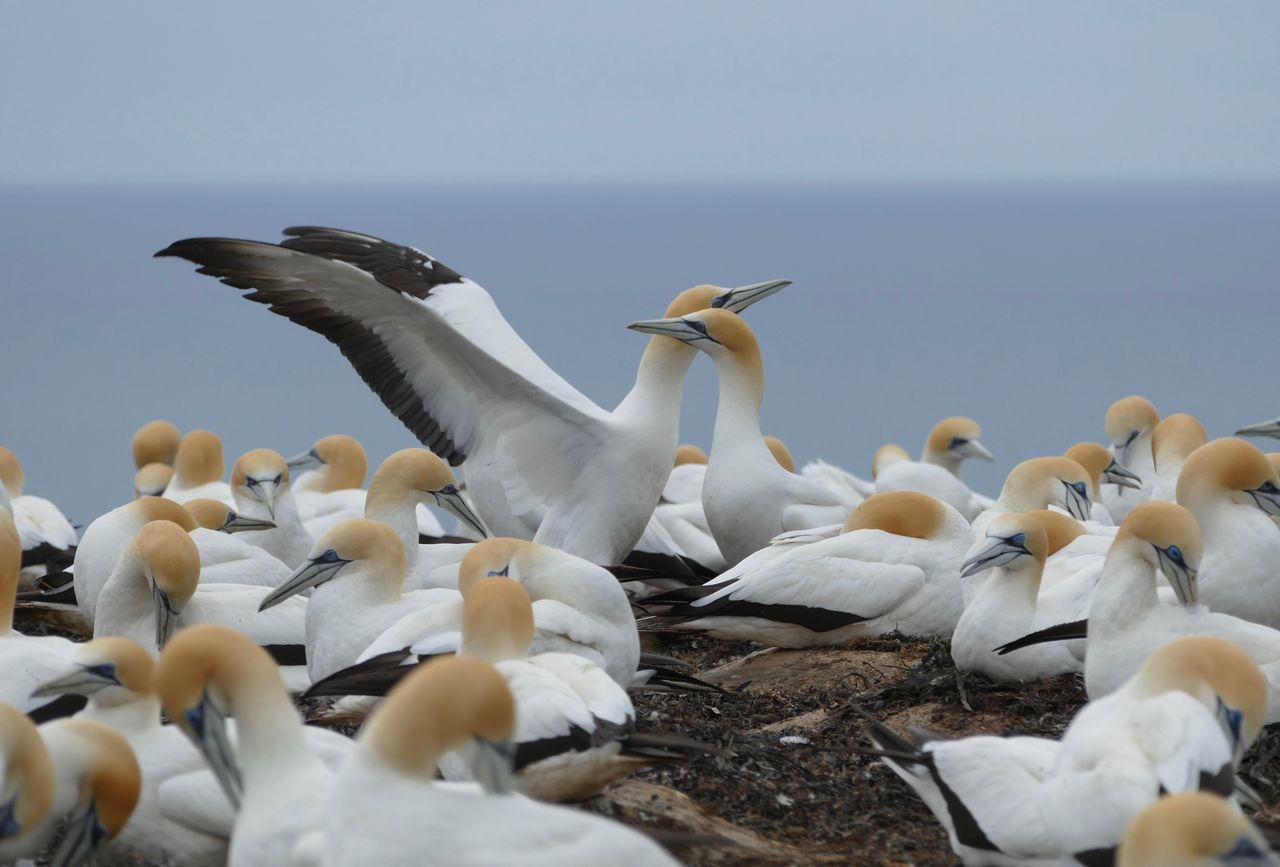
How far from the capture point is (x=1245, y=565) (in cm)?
545

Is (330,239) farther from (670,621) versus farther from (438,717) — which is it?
(438,717)

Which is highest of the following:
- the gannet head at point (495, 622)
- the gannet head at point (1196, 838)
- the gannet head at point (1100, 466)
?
the gannet head at point (1196, 838)

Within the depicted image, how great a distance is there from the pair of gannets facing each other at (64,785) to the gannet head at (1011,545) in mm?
2780

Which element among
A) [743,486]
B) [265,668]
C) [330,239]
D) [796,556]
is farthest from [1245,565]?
[330,239]

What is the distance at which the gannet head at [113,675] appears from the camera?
13.7ft

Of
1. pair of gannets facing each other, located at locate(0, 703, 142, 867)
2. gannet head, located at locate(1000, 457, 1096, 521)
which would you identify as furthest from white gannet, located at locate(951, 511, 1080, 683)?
pair of gannets facing each other, located at locate(0, 703, 142, 867)

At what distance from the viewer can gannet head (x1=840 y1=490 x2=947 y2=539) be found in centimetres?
667

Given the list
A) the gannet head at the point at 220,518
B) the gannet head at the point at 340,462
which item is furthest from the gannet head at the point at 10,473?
the gannet head at the point at 220,518

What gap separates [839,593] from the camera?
249 inches

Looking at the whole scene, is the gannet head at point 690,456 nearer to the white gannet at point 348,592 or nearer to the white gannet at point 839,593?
the white gannet at point 839,593

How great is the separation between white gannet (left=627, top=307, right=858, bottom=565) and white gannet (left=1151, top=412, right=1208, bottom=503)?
4.74 feet

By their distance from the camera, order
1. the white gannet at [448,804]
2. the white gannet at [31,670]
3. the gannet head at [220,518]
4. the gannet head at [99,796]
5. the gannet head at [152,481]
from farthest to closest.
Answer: the gannet head at [152,481] → the gannet head at [220,518] → the white gannet at [31,670] → the gannet head at [99,796] → the white gannet at [448,804]

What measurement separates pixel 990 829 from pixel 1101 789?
0.31 m

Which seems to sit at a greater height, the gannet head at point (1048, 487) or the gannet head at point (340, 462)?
the gannet head at point (1048, 487)
